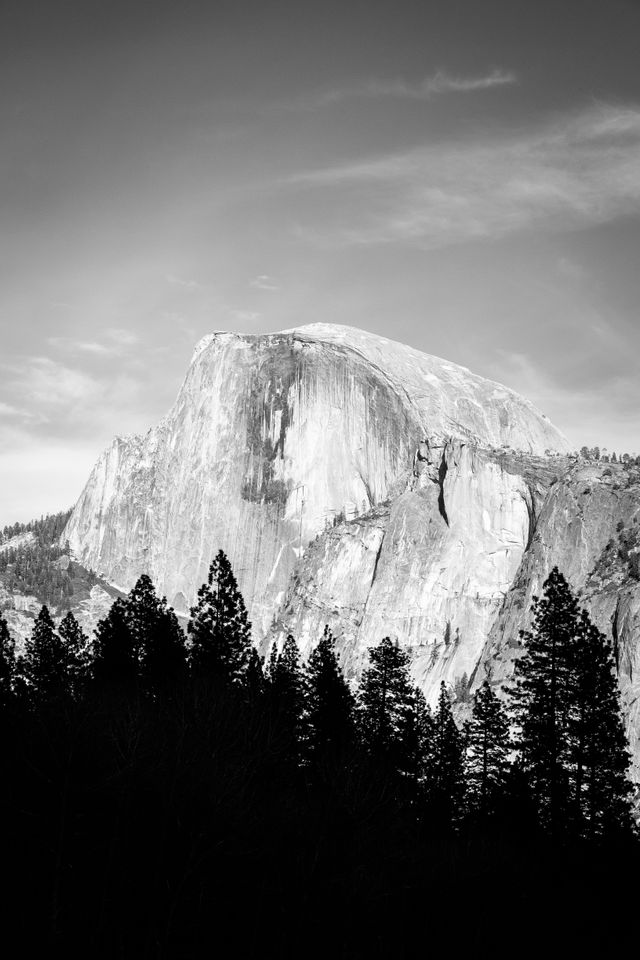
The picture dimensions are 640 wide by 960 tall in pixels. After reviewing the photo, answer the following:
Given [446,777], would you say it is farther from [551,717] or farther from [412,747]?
[551,717]

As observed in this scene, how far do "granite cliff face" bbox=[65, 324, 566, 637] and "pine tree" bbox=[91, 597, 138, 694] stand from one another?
107002mm

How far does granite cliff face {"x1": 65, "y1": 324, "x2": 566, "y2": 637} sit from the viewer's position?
159 m

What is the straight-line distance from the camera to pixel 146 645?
44656 millimetres

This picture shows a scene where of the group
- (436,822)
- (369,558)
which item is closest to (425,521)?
(369,558)

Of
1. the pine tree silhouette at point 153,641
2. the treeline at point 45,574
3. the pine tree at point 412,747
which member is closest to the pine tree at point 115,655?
the pine tree silhouette at point 153,641

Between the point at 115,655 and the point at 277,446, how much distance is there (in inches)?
4782

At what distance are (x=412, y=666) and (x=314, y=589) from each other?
→ 27.7 m

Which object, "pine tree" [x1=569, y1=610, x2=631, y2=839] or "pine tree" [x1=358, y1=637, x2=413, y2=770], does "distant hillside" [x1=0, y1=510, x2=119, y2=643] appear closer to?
"pine tree" [x1=358, y1=637, x2=413, y2=770]

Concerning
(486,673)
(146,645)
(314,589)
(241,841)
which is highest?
(314,589)

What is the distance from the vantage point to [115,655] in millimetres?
42406

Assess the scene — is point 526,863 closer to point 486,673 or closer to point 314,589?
point 486,673

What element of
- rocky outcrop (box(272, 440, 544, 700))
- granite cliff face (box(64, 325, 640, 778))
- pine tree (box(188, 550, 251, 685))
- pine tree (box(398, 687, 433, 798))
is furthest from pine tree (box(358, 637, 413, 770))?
rocky outcrop (box(272, 440, 544, 700))

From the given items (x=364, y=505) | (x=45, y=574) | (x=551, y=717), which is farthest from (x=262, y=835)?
(x=45, y=574)

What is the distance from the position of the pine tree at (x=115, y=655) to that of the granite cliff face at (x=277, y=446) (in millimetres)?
107002
